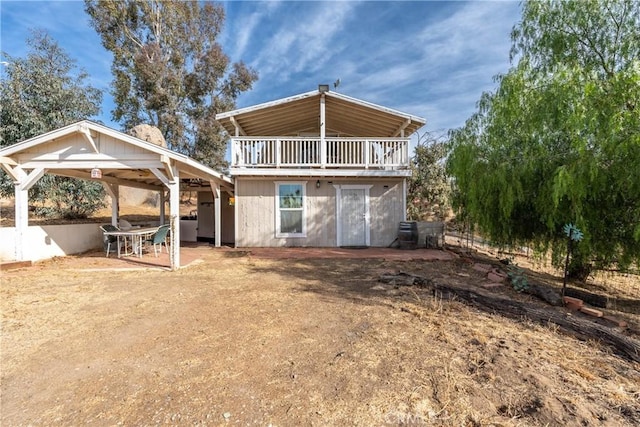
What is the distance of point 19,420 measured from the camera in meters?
2.20

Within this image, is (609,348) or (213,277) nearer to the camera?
(609,348)

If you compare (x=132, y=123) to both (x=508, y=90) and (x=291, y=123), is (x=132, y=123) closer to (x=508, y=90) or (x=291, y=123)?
(x=291, y=123)

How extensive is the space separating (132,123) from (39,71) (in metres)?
7.38

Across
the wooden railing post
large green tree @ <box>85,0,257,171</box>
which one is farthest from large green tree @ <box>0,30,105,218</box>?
the wooden railing post

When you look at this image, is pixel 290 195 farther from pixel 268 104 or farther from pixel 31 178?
pixel 31 178

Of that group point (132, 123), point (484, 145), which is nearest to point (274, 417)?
point (484, 145)

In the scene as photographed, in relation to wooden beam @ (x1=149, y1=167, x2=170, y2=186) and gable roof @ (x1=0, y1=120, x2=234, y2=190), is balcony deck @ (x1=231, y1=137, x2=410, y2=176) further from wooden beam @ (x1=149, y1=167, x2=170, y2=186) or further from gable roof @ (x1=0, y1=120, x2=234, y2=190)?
gable roof @ (x1=0, y1=120, x2=234, y2=190)

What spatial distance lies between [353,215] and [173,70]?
16216 millimetres

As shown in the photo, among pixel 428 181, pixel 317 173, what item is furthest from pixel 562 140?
pixel 428 181

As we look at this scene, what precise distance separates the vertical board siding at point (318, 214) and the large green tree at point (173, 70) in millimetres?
11356

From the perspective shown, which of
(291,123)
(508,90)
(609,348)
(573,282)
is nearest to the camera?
(609,348)

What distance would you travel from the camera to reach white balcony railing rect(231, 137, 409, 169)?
10.2 metres

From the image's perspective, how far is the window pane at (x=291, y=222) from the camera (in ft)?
34.9

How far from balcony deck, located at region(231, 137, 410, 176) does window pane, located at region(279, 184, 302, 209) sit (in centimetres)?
64
